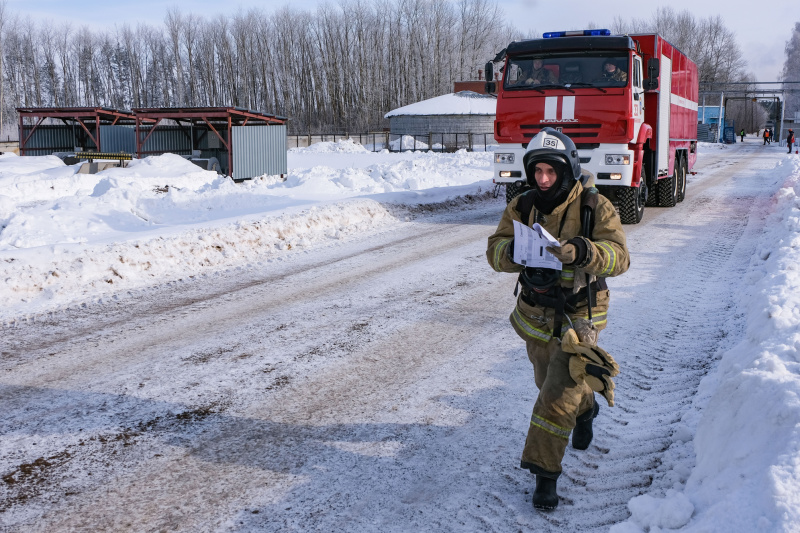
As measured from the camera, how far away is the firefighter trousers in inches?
125

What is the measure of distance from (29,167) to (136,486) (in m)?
24.7

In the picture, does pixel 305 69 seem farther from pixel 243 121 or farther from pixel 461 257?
pixel 461 257

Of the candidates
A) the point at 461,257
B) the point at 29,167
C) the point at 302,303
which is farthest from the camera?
the point at 29,167

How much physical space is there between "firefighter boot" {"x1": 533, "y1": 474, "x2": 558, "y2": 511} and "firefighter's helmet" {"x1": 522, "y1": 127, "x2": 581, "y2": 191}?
1393 mm

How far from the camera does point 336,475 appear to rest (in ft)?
11.7

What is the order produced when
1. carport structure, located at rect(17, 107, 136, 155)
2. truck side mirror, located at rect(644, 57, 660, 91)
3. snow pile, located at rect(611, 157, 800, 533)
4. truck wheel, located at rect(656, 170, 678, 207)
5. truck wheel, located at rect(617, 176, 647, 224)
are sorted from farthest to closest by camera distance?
carport structure, located at rect(17, 107, 136, 155)
truck wheel, located at rect(656, 170, 678, 207)
truck wheel, located at rect(617, 176, 647, 224)
truck side mirror, located at rect(644, 57, 660, 91)
snow pile, located at rect(611, 157, 800, 533)

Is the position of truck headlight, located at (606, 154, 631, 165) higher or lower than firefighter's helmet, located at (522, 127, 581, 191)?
higher

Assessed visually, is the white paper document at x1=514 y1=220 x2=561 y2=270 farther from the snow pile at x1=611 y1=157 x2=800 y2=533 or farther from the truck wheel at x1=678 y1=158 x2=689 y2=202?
the truck wheel at x1=678 y1=158 x2=689 y2=202

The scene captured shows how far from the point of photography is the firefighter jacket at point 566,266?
3209 mm

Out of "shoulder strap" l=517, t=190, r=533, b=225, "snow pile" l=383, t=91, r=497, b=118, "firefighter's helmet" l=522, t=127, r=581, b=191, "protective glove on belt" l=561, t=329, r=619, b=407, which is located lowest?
"protective glove on belt" l=561, t=329, r=619, b=407

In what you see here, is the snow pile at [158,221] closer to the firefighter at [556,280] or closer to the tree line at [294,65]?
the firefighter at [556,280]

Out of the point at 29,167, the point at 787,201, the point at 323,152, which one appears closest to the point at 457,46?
the point at 323,152

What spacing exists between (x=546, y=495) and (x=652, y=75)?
33.4 ft

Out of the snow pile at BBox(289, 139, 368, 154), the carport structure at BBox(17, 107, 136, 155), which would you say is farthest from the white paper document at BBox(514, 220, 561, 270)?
the snow pile at BBox(289, 139, 368, 154)
